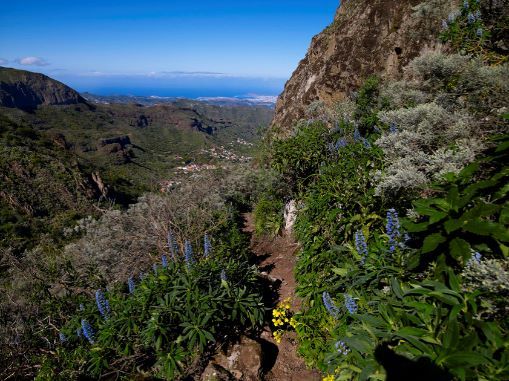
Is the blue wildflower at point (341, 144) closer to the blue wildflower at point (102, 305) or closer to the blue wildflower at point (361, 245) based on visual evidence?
the blue wildflower at point (361, 245)

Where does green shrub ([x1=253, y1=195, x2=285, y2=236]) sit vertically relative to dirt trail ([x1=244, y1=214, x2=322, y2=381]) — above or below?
above

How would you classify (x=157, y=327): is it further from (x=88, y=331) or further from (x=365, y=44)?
(x=365, y=44)

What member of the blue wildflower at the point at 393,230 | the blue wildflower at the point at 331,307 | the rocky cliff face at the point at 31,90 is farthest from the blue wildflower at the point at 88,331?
the rocky cliff face at the point at 31,90

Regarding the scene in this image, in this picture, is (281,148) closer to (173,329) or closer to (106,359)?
(173,329)

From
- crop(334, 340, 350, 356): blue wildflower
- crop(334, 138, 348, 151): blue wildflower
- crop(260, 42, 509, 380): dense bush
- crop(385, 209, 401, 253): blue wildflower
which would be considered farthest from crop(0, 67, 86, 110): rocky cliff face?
crop(334, 340, 350, 356): blue wildflower

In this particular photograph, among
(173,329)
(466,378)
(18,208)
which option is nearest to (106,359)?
(173,329)

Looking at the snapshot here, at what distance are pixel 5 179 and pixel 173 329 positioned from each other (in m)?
36.0

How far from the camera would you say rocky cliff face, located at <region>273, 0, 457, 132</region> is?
31.3 feet

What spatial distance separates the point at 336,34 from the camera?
1462 cm

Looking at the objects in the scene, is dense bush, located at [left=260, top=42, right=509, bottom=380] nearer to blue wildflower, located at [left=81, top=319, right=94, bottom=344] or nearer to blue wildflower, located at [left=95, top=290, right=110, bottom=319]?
blue wildflower, located at [left=95, top=290, right=110, bottom=319]

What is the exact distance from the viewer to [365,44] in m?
→ 12.5

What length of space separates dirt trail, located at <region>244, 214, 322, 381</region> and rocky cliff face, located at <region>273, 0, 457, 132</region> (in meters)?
5.90

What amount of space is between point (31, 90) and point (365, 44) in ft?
653

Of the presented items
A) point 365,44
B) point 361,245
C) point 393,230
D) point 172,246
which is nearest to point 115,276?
point 172,246
